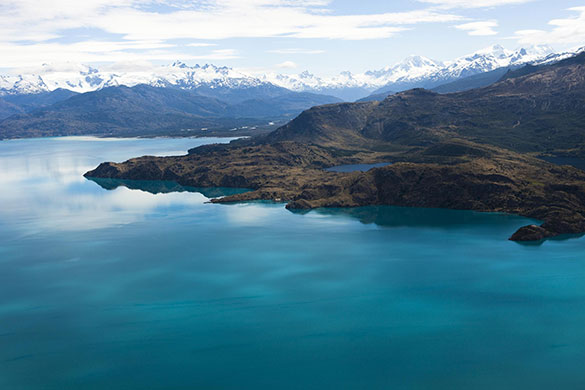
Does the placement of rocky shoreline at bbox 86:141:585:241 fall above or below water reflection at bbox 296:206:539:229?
above

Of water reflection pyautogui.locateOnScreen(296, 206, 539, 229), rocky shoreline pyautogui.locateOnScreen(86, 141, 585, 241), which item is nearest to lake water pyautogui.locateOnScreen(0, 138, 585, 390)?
water reflection pyautogui.locateOnScreen(296, 206, 539, 229)

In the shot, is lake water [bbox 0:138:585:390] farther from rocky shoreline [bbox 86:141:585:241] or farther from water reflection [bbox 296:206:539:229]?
rocky shoreline [bbox 86:141:585:241]

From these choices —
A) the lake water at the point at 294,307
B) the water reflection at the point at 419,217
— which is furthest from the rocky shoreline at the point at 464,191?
the lake water at the point at 294,307

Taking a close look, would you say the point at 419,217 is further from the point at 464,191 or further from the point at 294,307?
the point at 294,307

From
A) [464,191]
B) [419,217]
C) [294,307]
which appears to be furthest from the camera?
[464,191]

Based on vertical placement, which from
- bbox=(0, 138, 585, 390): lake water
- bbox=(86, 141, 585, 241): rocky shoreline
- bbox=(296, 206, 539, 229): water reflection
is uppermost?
bbox=(86, 141, 585, 241): rocky shoreline

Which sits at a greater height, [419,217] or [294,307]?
[419,217]

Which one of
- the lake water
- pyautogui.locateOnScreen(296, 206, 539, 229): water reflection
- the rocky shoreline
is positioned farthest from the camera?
the rocky shoreline

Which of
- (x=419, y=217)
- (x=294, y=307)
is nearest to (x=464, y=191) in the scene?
(x=419, y=217)

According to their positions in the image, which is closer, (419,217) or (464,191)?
(419,217)
